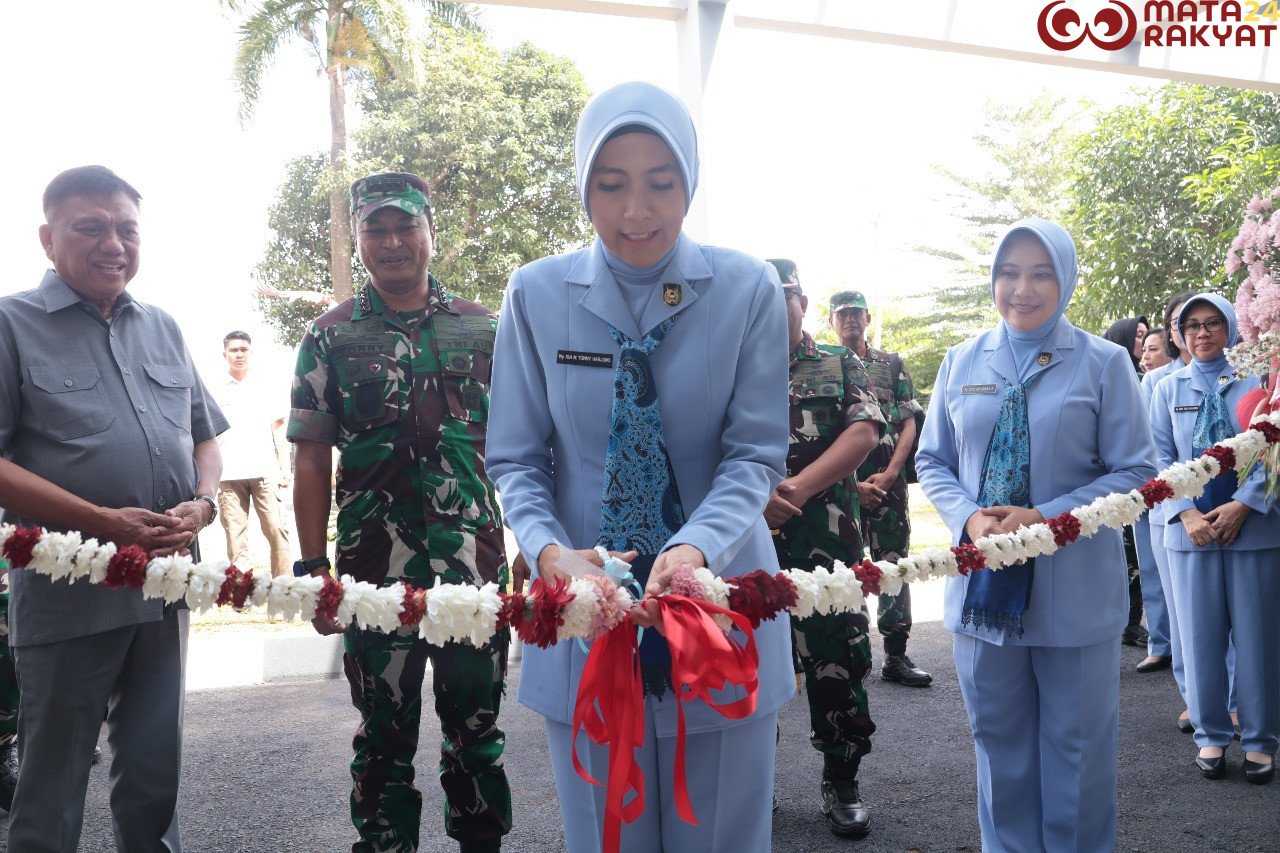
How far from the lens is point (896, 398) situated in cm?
662

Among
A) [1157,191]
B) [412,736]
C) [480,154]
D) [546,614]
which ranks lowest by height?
[412,736]

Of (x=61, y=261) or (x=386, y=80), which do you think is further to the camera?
(x=386, y=80)

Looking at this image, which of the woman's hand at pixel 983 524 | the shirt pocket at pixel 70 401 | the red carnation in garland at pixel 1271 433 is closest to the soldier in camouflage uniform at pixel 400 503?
the shirt pocket at pixel 70 401

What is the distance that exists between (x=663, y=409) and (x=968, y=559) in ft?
4.21

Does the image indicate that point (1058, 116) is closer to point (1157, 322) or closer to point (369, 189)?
point (1157, 322)

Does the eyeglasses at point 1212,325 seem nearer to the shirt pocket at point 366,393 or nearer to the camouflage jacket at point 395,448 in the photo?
the camouflage jacket at point 395,448

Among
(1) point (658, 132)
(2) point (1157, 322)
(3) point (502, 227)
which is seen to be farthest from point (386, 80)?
(1) point (658, 132)

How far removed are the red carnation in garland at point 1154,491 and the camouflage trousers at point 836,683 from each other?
1.25m

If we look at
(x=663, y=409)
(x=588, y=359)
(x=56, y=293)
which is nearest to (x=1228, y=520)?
(x=663, y=409)

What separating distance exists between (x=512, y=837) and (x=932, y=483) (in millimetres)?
2119

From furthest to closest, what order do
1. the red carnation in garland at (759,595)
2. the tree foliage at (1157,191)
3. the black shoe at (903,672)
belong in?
the tree foliage at (1157,191)
the black shoe at (903,672)
the red carnation in garland at (759,595)

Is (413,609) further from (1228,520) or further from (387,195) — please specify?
(1228,520)

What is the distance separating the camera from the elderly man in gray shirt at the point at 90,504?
10.2ft

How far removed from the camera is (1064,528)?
3.08 m
